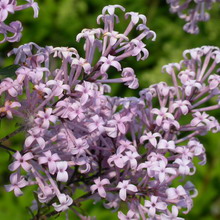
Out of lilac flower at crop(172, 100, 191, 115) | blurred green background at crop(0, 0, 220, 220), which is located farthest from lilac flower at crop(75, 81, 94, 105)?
blurred green background at crop(0, 0, 220, 220)

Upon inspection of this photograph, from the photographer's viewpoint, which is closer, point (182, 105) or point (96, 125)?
point (96, 125)

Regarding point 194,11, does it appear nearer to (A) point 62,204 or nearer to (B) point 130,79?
(B) point 130,79

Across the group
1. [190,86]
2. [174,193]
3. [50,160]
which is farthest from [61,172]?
[190,86]

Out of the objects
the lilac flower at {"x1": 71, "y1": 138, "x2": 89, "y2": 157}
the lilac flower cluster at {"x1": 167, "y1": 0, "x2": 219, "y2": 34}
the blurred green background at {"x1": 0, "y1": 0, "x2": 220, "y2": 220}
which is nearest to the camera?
the lilac flower at {"x1": 71, "y1": 138, "x2": 89, "y2": 157}

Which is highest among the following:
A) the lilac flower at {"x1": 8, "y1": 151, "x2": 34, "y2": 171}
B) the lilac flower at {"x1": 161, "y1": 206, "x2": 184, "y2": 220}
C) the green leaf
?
the green leaf

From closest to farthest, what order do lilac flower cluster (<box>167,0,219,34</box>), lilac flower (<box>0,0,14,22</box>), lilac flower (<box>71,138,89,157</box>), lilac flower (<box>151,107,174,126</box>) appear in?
lilac flower (<box>0,0,14,22</box>)
lilac flower (<box>71,138,89,157</box>)
lilac flower (<box>151,107,174,126</box>)
lilac flower cluster (<box>167,0,219,34</box>)

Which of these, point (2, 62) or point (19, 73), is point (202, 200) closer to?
point (2, 62)

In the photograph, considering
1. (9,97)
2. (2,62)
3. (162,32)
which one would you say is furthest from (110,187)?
(162,32)

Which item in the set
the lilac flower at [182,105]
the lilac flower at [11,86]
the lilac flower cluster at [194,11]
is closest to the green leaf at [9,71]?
the lilac flower at [11,86]

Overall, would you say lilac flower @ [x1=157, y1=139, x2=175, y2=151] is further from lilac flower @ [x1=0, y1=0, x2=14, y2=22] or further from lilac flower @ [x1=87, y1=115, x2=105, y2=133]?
lilac flower @ [x1=0, y1=0, x2=14, y2=22]
